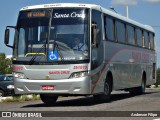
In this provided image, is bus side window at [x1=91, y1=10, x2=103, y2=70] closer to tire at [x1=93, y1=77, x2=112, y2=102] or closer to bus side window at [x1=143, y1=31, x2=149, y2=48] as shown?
tire at [x1=93, y1=77, x2=112, y2=102]

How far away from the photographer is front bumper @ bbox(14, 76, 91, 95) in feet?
53.1

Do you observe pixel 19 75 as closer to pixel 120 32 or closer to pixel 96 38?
pixel 96 38

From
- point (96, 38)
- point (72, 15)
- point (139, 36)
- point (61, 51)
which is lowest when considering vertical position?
point (61, 51)

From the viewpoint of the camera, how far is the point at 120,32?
2067 centimetres

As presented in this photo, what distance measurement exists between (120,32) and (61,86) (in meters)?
5.37

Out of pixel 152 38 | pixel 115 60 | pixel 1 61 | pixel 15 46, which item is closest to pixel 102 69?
pixel 115 60

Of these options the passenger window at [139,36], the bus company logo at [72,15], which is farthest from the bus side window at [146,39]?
the bus company logo at [72,15]

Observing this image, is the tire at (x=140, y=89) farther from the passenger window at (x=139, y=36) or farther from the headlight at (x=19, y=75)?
the headlight at (x=19, y=75)

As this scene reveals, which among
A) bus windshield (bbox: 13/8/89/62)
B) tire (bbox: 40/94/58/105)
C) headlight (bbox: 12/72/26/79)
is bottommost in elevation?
tire (bbox: 40/94/58/105)

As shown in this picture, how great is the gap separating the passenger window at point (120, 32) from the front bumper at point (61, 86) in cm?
447

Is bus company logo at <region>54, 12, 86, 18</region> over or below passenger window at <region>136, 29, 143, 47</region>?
over

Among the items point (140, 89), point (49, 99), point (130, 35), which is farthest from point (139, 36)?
point (49, 99)

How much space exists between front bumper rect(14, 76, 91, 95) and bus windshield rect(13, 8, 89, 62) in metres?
0.73

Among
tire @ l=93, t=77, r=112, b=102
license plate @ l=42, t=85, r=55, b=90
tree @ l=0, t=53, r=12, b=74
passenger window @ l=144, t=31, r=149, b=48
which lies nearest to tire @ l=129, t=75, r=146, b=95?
passenger window @ l=144, t=31, r=149, b=48
